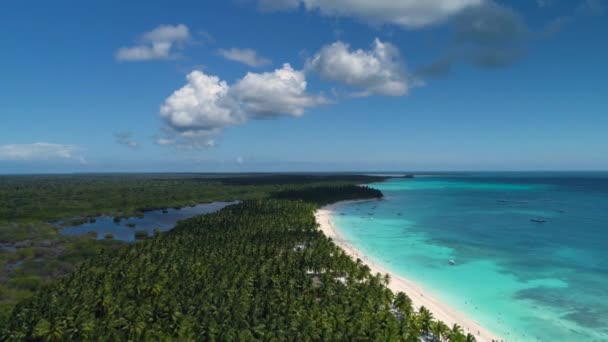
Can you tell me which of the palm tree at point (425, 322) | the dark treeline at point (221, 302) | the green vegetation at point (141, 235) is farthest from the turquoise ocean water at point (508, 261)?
the green vegetation at point (141, 235)

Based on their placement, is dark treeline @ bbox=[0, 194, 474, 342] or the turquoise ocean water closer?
dark treeline @ bbox=[0, 194, 474, 342]

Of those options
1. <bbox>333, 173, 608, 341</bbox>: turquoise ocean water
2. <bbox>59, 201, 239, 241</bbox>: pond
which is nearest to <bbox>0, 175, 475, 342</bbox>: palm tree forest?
<bbox>333, 173, 608, 341</bbox>: turquoise ocean water

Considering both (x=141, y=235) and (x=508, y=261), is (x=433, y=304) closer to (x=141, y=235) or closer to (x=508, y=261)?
(x=508, y=261)

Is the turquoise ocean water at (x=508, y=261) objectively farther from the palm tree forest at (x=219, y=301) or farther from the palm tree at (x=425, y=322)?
the palm tree forest at (x=219, y=301)

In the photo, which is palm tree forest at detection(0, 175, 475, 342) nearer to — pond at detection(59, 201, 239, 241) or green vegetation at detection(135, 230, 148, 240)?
green vegetation at detection(135, 230, 148, 240)

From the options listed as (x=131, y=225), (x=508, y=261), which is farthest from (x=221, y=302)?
(x=131, y=225)

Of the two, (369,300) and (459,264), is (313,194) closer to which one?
(459,264)
